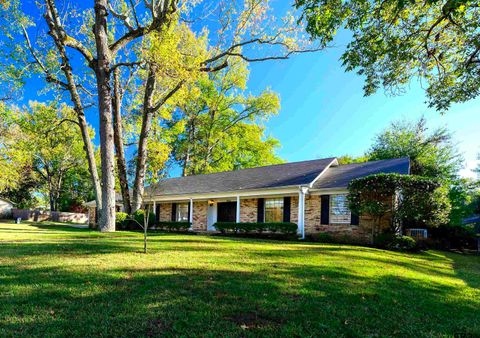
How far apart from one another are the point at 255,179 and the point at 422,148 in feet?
53.9

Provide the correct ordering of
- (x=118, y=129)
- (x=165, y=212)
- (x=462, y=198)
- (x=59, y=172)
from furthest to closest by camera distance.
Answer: (x=59, y=172)
(x=462, y=198)
(x=165, y=212)
(x=118, y=129)

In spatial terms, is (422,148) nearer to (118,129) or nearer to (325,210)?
(325,210)

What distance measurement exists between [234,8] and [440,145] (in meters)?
21.3

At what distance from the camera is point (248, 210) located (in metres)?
19.0

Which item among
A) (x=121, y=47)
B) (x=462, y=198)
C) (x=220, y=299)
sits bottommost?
(x=220, y=299)

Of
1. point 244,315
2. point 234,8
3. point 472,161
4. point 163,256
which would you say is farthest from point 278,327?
point 472,161

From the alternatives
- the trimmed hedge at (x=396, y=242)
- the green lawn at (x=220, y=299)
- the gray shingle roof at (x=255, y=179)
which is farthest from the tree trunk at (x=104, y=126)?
the trimmed hedge at (x=396, y=242)

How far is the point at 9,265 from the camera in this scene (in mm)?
5512

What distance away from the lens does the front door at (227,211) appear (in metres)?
20.6

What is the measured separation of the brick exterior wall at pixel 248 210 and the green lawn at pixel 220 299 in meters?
11.9

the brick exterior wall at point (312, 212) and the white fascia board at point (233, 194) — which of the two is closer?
the brick exterior wall at point (312, 212)

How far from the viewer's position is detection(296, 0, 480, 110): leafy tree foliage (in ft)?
21.0

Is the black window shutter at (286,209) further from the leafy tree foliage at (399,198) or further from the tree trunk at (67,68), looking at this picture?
the tree trunk at (67,68)

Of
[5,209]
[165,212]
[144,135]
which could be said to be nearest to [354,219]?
[144,135]
